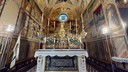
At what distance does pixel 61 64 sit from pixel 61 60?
19cm

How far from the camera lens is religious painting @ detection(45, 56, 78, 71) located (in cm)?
402

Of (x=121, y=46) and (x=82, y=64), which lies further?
(x=82, y=64)

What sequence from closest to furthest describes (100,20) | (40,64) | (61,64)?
1. (40,64)
2. (61,64)
3. (100,20)

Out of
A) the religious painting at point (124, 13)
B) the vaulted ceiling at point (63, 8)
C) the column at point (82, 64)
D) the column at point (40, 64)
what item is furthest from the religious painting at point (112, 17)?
the vaulted ceiling at point (63, 8)

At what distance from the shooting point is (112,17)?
3.71 metres

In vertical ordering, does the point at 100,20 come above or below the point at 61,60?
above

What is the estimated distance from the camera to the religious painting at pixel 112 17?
338cm

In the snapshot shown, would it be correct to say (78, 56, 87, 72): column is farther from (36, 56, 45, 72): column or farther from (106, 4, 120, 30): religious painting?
(106, 4, 120, 30): religious painting

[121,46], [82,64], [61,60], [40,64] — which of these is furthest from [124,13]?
[40,64]

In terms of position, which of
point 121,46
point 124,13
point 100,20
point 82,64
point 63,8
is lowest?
point 82,64

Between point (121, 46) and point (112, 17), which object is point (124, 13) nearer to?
point (112, 17)

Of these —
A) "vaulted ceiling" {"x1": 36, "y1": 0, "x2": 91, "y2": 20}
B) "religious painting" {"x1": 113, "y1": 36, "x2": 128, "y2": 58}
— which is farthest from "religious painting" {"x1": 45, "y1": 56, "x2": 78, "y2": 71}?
"vaulted ceiling" {"x1": 36, "y1": 0, "x2": 91, "y2": 20}

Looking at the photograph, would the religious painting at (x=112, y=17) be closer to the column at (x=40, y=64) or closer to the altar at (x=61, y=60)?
the altar at (x=61, y=60)

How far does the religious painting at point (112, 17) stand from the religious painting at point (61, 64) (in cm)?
232
